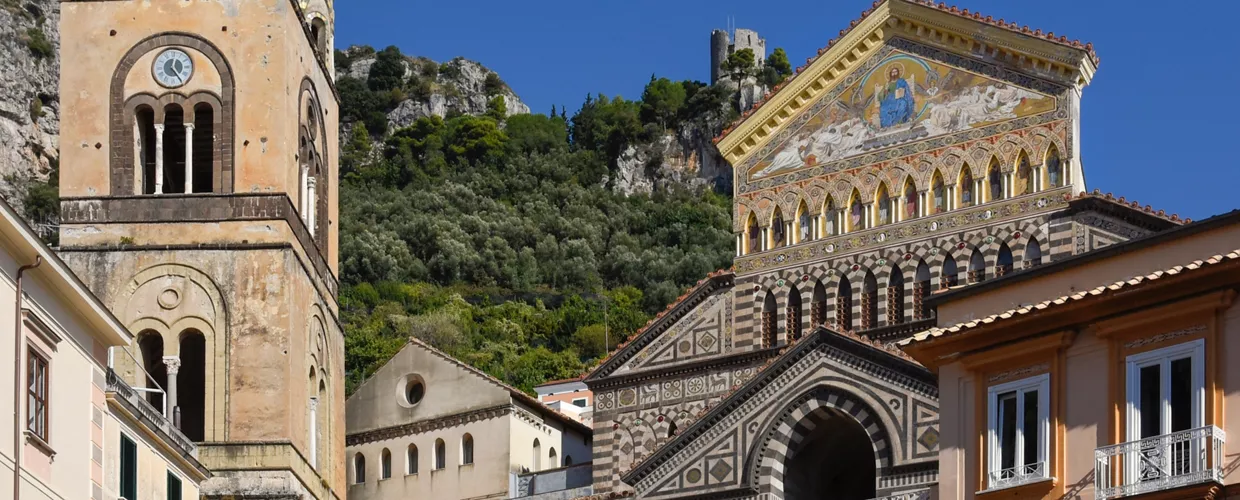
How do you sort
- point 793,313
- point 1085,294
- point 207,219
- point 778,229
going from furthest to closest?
point 778,229, point 793,313, point 207,219, point 1085,294

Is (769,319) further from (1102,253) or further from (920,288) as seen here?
(1102,253)

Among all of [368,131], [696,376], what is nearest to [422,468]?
[696,376]

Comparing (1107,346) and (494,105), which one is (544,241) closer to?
(494,105)

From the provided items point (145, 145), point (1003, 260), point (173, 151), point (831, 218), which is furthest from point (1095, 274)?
point (173, 151)

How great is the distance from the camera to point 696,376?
51.4m

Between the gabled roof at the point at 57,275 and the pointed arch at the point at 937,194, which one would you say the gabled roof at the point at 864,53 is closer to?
the pointed arch at the point at 937,194

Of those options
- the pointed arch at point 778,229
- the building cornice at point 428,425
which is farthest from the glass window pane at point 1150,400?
the building cornice at point 428,425

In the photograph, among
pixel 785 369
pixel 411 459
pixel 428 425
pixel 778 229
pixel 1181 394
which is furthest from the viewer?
pixel 411 459

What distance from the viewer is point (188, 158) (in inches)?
1870

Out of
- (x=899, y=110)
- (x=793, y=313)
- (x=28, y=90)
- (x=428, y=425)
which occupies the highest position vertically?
(x=28, y=90)

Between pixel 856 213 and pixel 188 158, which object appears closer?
pixel 188 158

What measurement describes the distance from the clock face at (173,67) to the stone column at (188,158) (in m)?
0.98

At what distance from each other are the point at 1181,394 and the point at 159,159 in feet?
87.9

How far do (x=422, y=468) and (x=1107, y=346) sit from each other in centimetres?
3374
